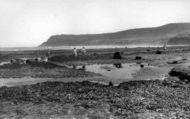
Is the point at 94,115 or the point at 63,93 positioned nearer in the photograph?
the point at 94,115

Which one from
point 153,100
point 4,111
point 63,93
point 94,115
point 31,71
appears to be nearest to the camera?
point 94,115

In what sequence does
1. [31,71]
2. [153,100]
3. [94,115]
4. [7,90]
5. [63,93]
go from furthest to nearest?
[31,71], [7,90], [63,93], [153,100], [94,115]

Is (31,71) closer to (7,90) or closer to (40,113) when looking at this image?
(7,90)

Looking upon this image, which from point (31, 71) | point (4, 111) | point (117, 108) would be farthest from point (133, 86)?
point (31, 71)

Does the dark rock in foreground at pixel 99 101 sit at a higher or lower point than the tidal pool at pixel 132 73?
higher

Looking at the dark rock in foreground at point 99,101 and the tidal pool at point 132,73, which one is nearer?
the dark rock in foreground at point 99,101

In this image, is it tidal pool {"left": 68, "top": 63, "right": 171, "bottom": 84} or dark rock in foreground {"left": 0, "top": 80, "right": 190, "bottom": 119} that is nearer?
dark rock in foreground {"left": 0, "top": 80, "right": 190, "bottom": 119}

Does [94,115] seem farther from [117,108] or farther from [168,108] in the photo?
[168,108]

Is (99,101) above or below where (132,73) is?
above

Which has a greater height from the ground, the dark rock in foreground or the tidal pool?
the dark rock in foreground

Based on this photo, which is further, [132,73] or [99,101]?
[132,73]
